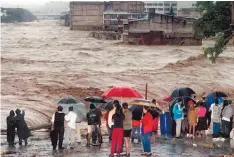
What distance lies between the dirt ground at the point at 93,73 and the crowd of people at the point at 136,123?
4.84 m

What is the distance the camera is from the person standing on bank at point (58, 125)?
10820mm

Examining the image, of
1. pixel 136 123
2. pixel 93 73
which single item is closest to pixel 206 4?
pixel 136 123

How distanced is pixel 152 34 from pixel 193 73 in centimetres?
2201

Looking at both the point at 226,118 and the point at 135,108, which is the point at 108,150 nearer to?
the point at 135,108

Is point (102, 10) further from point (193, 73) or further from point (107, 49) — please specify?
point (193, 73)

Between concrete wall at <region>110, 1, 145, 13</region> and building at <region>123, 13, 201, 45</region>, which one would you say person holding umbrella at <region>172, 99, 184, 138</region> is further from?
concrete wall at <region>110, 1, 145, 13</region>

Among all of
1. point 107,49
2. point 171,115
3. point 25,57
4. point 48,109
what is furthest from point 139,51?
point 171,115

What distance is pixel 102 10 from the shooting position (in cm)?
7781

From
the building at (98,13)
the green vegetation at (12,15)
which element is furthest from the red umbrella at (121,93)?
the green vegetation at (12,15)

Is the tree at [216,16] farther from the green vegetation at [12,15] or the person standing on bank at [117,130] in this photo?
the green vegetation at [12,15]

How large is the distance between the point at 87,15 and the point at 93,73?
47.3 meters

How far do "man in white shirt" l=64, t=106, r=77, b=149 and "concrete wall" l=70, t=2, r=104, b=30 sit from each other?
67.0m

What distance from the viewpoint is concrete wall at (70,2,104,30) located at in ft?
255

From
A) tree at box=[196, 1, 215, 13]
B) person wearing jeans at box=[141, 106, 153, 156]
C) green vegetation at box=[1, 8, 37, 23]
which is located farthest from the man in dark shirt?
green vegetation at box=[1, 8, 37, 23]
